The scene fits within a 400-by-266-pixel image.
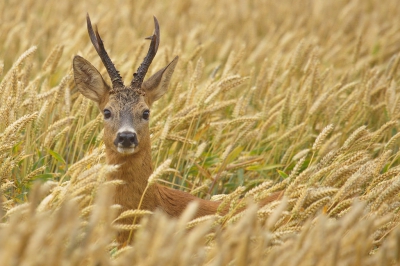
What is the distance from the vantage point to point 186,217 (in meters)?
3.44

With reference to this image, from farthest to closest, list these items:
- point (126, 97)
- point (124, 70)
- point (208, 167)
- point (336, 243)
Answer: point (124, 70)
point (208, 167)
point (126, 97)
point (336, 243)

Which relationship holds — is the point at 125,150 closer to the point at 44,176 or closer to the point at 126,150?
the point at 126,150

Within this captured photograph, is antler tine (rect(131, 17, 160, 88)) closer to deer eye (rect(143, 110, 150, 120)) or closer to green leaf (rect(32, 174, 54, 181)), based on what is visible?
deer eye (rect(143, 110, 150, 120))

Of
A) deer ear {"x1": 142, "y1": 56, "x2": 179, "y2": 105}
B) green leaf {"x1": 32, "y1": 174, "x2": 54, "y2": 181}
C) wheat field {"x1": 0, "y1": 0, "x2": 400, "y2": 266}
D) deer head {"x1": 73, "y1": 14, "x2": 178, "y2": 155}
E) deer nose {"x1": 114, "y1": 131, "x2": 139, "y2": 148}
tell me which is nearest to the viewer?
wheat field {"x1": 0, "y1": 0, "x2": 400, "y2": 266}

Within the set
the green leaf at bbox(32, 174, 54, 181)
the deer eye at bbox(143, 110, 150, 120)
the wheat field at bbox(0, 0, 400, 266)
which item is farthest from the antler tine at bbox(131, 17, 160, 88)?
the green leaf at bbox(32, 174, 54, 181)

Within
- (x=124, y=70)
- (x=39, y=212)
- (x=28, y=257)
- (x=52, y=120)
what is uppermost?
(x=124, y=70)

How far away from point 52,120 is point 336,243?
4.31m

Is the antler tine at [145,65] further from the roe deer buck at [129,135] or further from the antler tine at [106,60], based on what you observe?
the antler tine at [106,60]

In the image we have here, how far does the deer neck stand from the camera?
622cm

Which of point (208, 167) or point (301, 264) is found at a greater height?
point (208, 167)

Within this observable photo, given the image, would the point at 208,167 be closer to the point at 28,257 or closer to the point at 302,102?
the point at 302,102

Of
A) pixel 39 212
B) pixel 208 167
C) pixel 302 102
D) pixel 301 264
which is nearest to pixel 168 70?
pixel 208 167

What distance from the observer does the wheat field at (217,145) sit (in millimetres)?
3693

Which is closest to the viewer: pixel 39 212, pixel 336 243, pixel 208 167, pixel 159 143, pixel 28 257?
pixel 28 257
